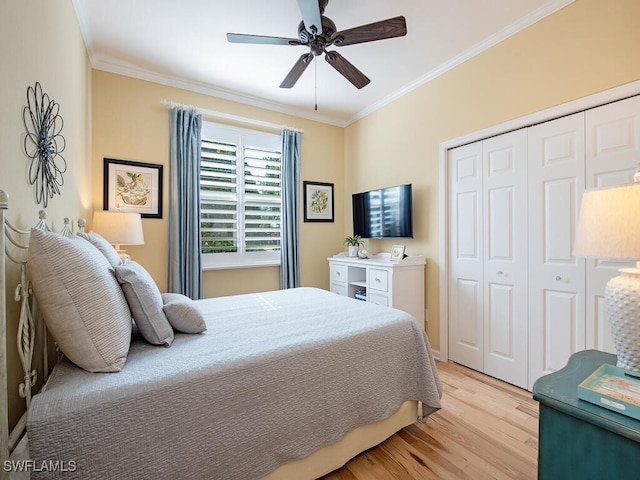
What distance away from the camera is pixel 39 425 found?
843mm

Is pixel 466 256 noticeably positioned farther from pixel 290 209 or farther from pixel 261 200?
pixel 261 200

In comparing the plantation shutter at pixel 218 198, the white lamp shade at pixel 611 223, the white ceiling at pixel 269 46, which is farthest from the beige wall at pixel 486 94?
the plantation shutter at pixel 218 198

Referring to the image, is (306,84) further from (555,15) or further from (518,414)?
(518,414)

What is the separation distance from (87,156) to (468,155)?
11.5 ft

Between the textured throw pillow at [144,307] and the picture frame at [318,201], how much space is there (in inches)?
106

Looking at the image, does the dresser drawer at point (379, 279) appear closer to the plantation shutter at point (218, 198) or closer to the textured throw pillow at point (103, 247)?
the plantation shutter at point (218, 198)

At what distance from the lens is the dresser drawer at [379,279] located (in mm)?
2980

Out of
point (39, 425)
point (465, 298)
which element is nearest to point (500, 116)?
point (465, 298)

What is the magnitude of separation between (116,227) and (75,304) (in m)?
1.69

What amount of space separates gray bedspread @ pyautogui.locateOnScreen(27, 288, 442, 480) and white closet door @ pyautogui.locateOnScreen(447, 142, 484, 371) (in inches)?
47.5

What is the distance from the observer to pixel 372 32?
6.07 ft

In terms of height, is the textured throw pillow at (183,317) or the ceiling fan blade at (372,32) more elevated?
the ceiling fan blade at (372,32)

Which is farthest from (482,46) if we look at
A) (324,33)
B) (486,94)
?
(324,33)

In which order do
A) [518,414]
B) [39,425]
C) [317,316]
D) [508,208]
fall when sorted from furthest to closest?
[508,208]
[518,414]
[317,316]
[39,425]
